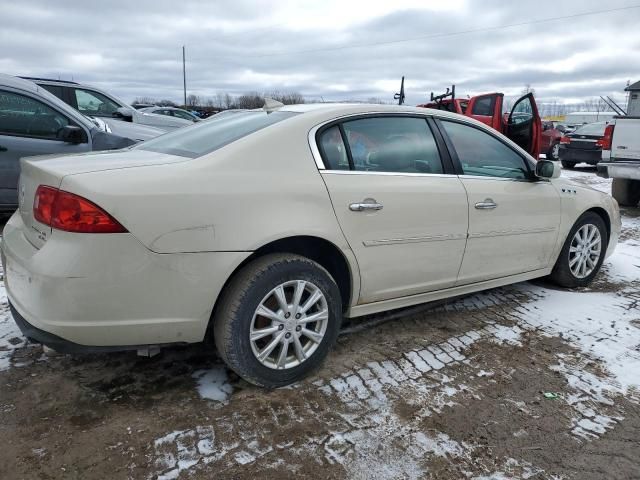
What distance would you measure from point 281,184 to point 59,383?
1.59 meters

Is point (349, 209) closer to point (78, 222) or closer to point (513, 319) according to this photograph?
point (78, 222)

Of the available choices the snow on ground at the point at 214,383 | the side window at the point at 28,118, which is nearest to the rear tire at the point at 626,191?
the snow on ground at the point at 214,383

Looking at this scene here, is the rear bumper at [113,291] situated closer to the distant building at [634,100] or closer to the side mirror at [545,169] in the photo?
the side mirror at [545,169]

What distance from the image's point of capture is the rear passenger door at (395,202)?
2.85 meters

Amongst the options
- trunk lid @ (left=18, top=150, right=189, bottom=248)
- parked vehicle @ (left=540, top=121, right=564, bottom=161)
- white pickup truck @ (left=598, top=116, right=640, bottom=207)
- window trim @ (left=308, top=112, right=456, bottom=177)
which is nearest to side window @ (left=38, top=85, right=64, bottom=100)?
trunk lid @ (left=18, top=150, right=189, bottom=248)

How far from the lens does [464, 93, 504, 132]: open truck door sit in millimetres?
10977

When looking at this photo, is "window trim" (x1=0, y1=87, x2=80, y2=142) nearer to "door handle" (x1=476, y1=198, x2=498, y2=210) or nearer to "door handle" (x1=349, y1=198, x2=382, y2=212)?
"door handle" (x1=349, y1=198, x2=382, y2=212)

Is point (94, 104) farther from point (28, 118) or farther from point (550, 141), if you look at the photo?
point (550, 141)

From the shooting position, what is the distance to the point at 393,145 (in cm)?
320

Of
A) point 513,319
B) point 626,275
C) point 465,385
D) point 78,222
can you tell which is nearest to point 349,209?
point 465,385

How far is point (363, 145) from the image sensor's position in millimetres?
3037

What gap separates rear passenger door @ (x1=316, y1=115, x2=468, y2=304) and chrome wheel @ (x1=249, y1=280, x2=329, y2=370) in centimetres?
36

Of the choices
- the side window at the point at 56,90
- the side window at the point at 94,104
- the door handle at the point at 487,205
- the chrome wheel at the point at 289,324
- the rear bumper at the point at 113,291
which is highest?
the side window at the point at 56,90

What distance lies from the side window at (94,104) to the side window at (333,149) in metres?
7.10
